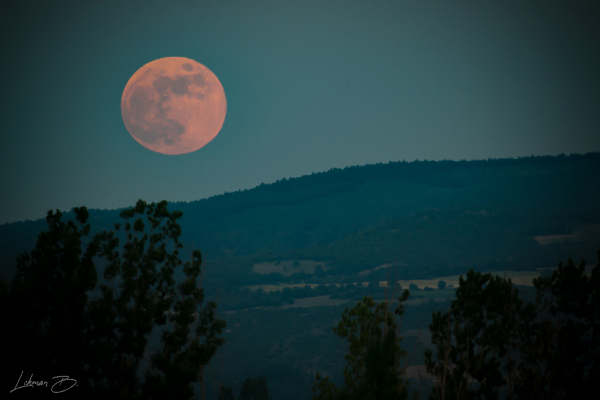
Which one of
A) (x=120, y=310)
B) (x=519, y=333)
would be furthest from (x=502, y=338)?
(x=120, y=310)

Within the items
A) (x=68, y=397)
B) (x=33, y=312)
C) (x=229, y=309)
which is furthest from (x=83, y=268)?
(x=229, y=309)

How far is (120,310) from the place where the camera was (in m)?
17.2

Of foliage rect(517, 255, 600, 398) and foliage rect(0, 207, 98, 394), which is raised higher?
foliage rect(0, 207, 98, 394)

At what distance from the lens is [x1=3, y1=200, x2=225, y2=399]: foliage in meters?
16.1

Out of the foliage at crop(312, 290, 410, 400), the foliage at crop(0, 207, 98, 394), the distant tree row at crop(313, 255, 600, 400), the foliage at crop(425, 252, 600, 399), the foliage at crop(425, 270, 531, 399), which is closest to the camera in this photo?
the foliage at crop(312, 290, 410, 400)

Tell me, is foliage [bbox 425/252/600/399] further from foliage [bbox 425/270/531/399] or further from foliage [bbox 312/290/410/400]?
foliage [bbox 312/290/410/400]

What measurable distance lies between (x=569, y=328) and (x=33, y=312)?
67.8 feet

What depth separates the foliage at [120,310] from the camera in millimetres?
16078

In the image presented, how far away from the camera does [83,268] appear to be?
1819 centimetres

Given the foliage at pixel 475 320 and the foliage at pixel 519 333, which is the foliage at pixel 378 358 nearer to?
the foliage at pixel 519 333

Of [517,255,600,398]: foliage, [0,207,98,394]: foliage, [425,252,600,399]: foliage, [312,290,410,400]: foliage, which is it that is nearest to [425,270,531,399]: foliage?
[425,252,600,399]: foliage

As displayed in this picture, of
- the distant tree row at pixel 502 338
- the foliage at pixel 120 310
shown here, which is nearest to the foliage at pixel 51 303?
the foliage at pixel 120 310

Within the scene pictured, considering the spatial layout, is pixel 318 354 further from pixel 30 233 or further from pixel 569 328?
pixel 30 233

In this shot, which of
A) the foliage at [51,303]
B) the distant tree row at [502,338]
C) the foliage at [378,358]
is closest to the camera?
the foliage at [378,358]
